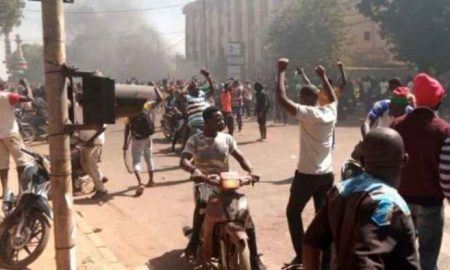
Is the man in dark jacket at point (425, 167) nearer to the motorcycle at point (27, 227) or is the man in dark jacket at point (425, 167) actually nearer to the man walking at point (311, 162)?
the man walking at point (311, 162)

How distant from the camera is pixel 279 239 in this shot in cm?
604

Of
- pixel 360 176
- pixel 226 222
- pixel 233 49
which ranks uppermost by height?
pixel 233 49

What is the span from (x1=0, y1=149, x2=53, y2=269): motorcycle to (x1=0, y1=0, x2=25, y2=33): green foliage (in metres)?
20.3

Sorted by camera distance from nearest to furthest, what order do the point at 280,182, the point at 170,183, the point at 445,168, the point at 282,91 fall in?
1. the point at 445,168
2. the point at 282,91
3. the point at 280,182
4. the point at 170,183

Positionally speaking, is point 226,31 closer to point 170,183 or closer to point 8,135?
point 170,183

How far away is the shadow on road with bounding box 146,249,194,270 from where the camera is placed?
17.3 ft

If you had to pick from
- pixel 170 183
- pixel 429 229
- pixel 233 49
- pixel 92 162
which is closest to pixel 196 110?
pixel 170 183

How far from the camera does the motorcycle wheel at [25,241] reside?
496 centimetres

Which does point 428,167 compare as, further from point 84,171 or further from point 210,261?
point 84,171

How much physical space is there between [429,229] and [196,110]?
22.8 feet

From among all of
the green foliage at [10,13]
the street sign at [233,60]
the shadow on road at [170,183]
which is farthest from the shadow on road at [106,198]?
the street sign at [233,60]

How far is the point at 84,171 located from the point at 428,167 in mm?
6054

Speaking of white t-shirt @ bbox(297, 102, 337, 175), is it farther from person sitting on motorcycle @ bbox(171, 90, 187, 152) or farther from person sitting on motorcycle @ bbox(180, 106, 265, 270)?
person sitting on motorcycle @ bbox(171, 90, 187, 152)

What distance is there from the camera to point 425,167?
12.1ft
